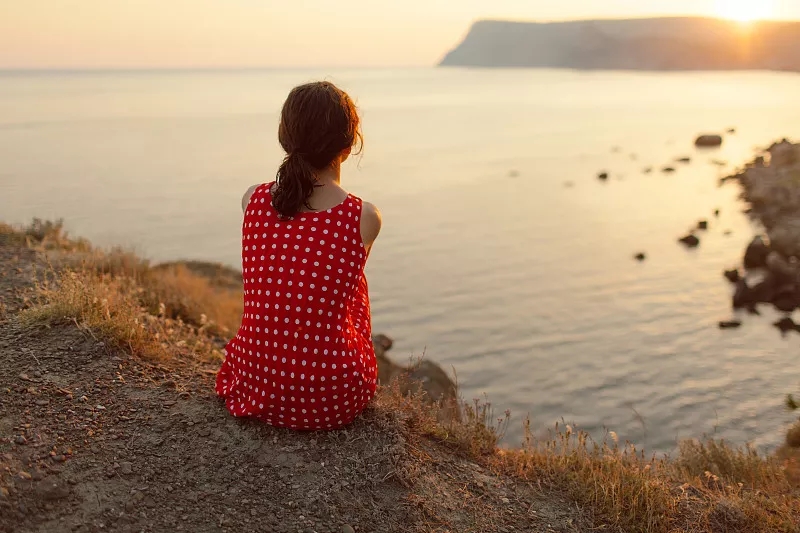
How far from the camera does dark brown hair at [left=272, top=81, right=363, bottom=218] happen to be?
371 centimetres

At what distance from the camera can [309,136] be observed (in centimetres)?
374

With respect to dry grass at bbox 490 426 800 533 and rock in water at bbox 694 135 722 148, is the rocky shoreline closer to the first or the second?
dry grass at bbox 490 426 800 533

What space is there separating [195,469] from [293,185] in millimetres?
1677

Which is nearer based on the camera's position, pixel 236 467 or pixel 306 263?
pixel 306 263

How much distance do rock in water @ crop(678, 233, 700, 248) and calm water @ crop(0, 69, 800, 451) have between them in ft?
1.82

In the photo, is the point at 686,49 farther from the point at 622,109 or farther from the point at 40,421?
the point at 40,421

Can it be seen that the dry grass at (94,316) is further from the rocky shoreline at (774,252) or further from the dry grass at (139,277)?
the rocky shoreline at (774,252)

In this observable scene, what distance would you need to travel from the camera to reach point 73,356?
4.82m

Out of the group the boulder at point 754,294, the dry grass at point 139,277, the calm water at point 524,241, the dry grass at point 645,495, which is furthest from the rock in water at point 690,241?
the dry grass at point 645,495

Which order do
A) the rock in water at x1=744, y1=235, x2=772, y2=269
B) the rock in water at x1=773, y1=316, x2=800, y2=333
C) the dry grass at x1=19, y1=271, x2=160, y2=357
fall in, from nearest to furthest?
the dry grass at x1=19, y1=271, x2=160, y2=357 → the rock in water at x1=773, y1=316, x2=800, y2=333 → the rock in water at x1=744, y1=235, x2=772, y2=269

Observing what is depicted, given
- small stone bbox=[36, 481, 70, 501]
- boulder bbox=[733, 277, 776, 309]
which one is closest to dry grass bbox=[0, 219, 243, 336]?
Answer: small stone bbox=[36, 481, 70, 501]

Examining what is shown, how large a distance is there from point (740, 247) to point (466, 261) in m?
8.69

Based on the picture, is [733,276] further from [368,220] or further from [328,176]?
[328,176]

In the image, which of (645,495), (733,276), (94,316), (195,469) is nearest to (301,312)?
(195,469)
